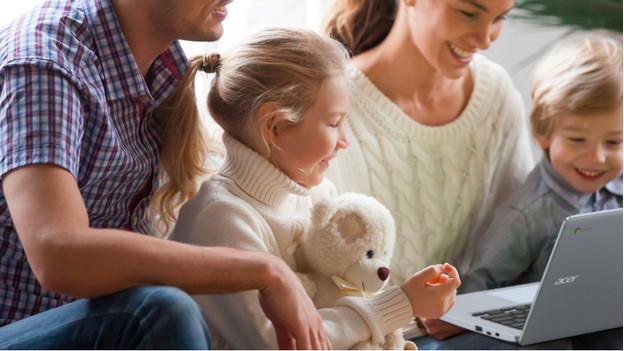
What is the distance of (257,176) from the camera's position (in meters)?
1.31

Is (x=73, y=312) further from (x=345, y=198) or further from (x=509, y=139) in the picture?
(x=509, y=139)

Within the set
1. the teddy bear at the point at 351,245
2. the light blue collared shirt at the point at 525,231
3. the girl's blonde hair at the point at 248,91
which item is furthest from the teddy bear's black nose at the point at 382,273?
the light blue collared shirt at the point at 525,231

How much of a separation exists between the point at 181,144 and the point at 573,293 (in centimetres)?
79

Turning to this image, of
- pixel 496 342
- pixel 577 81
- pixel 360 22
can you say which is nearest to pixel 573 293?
pixel 496 342

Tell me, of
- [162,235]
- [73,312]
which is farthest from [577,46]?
[73,312]

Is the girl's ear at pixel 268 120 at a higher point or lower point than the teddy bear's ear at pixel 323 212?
higher

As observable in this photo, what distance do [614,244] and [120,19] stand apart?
997 millimetres

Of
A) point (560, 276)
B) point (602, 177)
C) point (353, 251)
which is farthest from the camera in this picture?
point (602, 177)

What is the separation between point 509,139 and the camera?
76.5 inches

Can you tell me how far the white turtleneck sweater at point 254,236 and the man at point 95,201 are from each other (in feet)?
0.40

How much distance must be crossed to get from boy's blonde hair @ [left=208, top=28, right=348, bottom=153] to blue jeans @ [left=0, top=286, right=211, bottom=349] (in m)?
0.39

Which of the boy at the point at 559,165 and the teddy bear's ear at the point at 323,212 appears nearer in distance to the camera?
the teddy bear's ear at the point at 323,212

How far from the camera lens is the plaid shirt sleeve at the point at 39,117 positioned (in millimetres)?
1054

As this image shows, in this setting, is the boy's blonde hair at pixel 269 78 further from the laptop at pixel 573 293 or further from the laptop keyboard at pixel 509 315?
the laptop keyboard at pixel 509 315
